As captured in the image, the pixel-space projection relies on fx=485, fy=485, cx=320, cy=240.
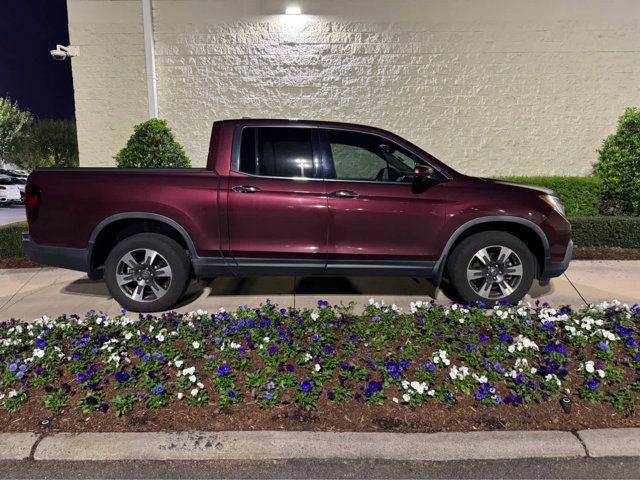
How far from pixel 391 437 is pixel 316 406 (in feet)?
1.67

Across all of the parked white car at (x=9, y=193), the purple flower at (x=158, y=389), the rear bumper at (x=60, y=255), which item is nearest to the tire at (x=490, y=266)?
the purple flower at (x=158, y=389)

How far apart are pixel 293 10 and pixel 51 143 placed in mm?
27245

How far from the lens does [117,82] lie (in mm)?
10172

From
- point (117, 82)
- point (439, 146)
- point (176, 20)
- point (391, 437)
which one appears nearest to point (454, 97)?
point (439, 146)

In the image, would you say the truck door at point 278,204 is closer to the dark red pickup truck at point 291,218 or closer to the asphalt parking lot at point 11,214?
the dark red pickup truck at point 291,218

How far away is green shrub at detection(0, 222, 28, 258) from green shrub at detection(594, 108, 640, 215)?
9.50 metres

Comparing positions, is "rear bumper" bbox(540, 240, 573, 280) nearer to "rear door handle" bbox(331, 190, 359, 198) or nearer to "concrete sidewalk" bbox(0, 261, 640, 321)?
"concrete sidewalk" bbox(0, 261, 640, 321)

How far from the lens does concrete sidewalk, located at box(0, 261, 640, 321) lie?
4984 mm

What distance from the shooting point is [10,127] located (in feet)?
108

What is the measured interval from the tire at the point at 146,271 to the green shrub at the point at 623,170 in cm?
748

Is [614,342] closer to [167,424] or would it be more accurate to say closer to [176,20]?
[167,424]

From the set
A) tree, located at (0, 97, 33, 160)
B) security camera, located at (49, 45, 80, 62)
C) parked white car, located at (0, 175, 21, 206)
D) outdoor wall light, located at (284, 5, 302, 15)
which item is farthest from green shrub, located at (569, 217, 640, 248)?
tree, located at (0, 97, 33, 160)

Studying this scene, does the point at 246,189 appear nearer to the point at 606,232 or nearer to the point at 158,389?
the point at 158,389

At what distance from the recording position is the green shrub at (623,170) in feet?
26.9
